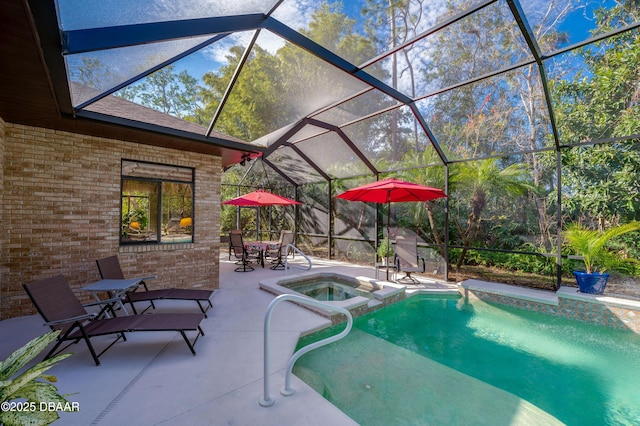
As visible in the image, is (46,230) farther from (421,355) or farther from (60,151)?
(421,355)

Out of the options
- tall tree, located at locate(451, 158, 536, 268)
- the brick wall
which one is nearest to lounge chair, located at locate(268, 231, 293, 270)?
the brick wall

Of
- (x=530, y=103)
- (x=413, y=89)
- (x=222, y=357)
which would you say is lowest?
(x=222, y=357)

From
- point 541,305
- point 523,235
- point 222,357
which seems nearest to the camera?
point 222,357

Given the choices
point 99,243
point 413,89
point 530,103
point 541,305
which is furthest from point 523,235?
point 99,243

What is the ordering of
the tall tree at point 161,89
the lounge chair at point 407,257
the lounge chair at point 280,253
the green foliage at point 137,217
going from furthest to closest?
the lounge chair at point 280,253 < the lounge chair at point 407,257 < the green foliage at point 137,217 < the tall tree at point 161,89

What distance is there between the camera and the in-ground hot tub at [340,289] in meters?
5.19

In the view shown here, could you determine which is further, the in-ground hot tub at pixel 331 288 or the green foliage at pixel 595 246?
the in-ground hot tub at pixel 331 288

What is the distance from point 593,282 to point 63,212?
987cm

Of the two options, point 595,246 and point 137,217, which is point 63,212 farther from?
point 595,246

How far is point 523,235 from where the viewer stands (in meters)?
8.14

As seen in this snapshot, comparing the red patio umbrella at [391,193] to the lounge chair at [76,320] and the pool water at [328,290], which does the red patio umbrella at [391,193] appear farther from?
the lounge chair at [76,320]

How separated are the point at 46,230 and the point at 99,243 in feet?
2.44

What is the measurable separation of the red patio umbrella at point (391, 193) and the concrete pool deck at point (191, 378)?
10.8 ft

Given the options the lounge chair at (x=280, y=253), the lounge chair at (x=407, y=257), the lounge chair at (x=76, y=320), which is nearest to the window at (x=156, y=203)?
the lounge chair at (x=76, y=320)
